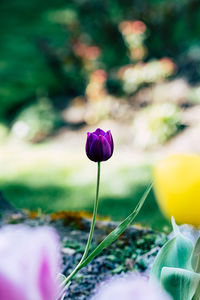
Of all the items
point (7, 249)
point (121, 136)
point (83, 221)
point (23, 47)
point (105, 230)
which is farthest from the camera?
point (23, 47)

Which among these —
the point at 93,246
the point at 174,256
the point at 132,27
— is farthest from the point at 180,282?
the point at 132,27

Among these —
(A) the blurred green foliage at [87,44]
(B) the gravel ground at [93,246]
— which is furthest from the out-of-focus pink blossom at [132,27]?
(B) the gravel ground at [93,246]

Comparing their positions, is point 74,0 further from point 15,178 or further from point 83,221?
point 83,221

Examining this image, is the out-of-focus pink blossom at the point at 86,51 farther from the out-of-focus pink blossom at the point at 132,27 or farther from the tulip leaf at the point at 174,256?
the tulip leaf at the point at 174,256

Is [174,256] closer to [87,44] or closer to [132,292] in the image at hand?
[132,292]

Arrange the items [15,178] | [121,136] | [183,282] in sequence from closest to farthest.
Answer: [183,282], [15,178], [121,136]

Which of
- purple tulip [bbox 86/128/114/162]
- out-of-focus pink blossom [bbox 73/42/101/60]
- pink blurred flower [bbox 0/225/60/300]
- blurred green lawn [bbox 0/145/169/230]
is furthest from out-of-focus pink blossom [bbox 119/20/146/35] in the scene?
pink blurred flower [bbox 0/225/60/300]

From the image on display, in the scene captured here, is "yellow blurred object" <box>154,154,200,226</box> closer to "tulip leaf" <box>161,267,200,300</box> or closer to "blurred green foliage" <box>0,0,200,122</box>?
"tulip leaf" <box>161,267,200,300</box>

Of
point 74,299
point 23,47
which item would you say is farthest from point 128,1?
point 74,299
